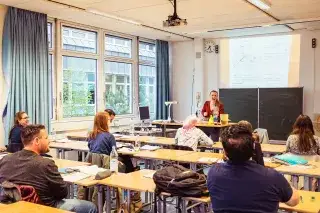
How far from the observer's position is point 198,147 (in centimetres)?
574

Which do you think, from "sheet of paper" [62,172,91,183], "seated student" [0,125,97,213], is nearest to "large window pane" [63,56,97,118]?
"sheet of paper" [62,172,91,183]

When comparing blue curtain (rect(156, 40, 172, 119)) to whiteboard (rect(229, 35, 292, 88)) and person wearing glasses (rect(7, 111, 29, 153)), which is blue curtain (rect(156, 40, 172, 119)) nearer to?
whiteboard (rect(229, 35, 292, 88))

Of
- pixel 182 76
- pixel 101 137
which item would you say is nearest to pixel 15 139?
pixel 101 137

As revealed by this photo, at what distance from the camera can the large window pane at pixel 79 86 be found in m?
7.76

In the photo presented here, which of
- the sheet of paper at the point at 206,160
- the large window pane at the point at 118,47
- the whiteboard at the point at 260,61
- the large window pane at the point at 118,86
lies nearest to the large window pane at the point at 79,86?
the large window pane at the point at 118,86

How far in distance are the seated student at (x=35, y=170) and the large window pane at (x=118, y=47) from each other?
5762 millimetres

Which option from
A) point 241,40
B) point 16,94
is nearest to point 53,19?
point 16,94

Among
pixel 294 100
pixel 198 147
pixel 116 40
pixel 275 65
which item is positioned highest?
pixel 116 40

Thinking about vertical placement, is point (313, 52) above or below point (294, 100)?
above

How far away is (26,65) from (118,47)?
115 inches

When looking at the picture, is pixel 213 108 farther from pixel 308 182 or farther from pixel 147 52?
pixel 308 182

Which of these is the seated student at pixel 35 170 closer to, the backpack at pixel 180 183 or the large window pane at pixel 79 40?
the backpack at pixel 180 183

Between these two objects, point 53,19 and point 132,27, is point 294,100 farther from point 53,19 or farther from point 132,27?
point 53,19

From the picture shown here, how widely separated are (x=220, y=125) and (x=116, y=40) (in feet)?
11.3
